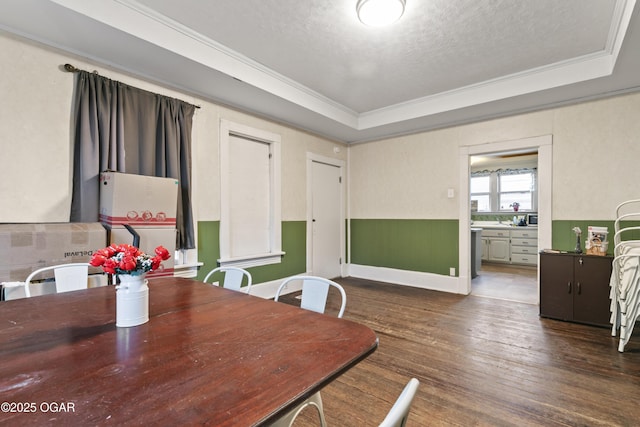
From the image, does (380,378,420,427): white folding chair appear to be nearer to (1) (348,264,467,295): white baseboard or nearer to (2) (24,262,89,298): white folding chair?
(2) (24,262,89,298): white folding chair

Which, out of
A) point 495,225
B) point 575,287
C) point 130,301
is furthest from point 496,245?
point 130,301

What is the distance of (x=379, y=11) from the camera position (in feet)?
7.04

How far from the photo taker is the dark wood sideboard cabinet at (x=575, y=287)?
9.74 feet

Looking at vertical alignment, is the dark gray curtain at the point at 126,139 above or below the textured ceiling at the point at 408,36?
below

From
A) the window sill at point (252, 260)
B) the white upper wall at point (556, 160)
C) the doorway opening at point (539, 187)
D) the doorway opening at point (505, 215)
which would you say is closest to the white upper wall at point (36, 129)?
the window sill at point (252, 260)

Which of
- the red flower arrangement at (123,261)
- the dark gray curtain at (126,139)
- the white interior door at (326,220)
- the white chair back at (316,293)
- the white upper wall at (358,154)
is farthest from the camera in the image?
the white interior door at (326,220)

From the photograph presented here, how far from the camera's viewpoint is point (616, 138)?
10.7ft

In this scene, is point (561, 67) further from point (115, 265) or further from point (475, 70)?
point (115, 265)

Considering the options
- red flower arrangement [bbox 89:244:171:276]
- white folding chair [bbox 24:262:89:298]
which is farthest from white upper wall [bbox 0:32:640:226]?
red flower arrangement [bbox 89:244:171:276]

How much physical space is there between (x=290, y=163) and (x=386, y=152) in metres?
1.74

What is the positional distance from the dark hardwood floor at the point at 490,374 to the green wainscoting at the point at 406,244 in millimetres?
1171

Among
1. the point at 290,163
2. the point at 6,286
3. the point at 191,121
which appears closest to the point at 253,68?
the point at 191,121

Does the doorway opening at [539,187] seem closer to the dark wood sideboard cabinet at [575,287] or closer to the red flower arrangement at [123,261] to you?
the dark wood sideboard cabinet at [575,287]

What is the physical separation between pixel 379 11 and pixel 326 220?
10.9ft
